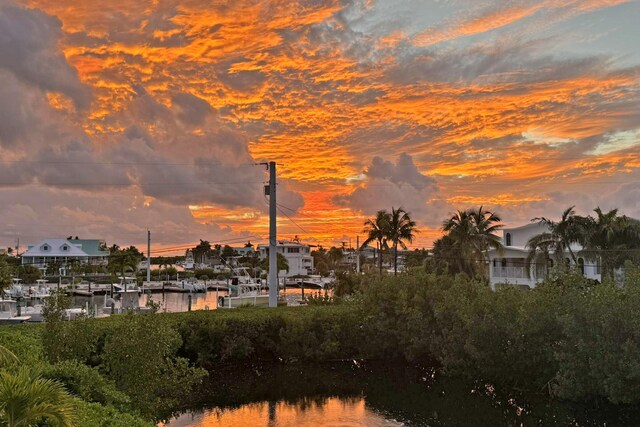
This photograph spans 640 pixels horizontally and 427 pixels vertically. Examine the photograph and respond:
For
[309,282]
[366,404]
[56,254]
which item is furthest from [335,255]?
[366,404]

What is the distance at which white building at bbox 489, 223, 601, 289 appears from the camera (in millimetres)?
49981

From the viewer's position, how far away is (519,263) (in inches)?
2210

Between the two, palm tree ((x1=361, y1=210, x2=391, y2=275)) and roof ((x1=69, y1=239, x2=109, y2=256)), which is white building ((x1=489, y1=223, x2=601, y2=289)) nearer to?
palm tree ((x1=361, y1=210, x2=391, y2=275))

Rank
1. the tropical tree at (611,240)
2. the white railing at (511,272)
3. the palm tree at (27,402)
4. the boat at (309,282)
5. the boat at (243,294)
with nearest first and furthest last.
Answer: the palm tree at (27,402)
the tropical tree at (611,240)
the white railing at (511,272)
the boat at (243,294)
the boat at (309,282)

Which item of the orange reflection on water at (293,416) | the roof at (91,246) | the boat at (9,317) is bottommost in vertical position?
the orange reflection on water at (293,416)

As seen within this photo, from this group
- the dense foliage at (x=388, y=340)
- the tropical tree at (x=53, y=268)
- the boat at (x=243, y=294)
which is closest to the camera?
the dense foliage at (x=388, y=340)

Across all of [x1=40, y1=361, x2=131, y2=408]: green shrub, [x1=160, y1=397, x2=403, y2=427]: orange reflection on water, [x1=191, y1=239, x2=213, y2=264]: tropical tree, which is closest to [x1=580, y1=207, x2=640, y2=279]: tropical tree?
[x1=160, y1=397, x2=403, y2=427]: orange reflection on water

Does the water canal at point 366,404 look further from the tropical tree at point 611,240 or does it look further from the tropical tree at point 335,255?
the tropical tree at point 335,255

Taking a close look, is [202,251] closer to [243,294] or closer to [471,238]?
[243,294]

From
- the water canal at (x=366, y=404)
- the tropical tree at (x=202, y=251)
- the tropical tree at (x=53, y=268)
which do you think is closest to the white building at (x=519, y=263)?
the water canal at (x=366, y=404)

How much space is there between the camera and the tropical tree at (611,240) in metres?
43.9

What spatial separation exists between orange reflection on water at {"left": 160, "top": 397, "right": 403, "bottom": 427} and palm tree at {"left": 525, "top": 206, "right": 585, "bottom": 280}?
2802 cm

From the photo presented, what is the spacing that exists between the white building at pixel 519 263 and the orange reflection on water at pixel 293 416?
27.2m

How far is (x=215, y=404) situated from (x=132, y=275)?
319ft
